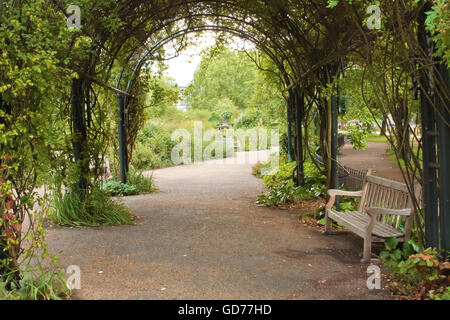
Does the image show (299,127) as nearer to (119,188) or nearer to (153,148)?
(119,188)

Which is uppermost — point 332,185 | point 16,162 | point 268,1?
point 268,1

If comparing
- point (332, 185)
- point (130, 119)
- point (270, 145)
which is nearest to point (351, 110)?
point (332, 185)

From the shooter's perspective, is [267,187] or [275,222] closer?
[275,222]

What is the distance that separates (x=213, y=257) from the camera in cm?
483

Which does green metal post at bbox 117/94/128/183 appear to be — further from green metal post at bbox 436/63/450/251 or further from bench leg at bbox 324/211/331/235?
green metal post at bbox 436/63/450/251

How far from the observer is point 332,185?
6.61 m

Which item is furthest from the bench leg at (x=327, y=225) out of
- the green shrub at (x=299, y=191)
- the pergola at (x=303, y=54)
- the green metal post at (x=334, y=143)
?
the green shrub at (x=299, y=191)

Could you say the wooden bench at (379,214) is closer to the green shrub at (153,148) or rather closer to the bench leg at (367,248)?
the bench leg at (367,248)

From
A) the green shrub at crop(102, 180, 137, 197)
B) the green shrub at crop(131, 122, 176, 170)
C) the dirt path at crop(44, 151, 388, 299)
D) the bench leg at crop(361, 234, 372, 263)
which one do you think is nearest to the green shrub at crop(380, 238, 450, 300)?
the dirt path at crop(44, 151, 388, 299)

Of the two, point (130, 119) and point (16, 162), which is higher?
point (130, 119)

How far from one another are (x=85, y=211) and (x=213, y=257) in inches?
108

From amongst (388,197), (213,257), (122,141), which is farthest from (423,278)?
(122,141)

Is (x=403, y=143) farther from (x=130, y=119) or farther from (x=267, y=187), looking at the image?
(x=130, y=119)
